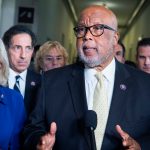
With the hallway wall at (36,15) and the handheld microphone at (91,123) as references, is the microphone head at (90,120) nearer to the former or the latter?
the handheld microphone at (91,123)

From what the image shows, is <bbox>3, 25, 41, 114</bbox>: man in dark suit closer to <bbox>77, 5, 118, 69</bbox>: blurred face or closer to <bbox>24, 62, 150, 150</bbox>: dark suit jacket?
<bbox>24, 62, 150, 150</bbox>: dark suit jacket

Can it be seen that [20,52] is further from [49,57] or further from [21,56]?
[49,57]

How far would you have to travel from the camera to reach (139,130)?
2.31 m

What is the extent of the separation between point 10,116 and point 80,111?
523 mm

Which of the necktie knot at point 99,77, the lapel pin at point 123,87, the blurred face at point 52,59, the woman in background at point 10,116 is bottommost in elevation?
the woman in background at point 10,116

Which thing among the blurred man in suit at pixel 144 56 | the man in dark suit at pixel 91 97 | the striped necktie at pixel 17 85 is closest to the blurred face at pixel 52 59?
the blurred man in suit at pixel 144 56

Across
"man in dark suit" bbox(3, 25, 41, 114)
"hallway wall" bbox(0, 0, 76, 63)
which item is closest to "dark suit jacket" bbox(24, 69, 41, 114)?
"man in dark suit" bbox(3, 25, 41, 114)

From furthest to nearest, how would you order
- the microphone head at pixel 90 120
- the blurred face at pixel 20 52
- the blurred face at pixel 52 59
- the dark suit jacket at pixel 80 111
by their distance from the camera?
the blurred face at pixel 52 59, the blurred face at pixel 20 52, the dark suit jacket at pixel 80 111, the microphone head at pixel 90 120

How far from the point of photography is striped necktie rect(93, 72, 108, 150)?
2277mm

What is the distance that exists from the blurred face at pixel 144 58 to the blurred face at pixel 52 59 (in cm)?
85

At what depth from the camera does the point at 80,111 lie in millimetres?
2301

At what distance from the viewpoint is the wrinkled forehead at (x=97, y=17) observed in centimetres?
238

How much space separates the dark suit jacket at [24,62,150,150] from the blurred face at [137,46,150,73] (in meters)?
1.47

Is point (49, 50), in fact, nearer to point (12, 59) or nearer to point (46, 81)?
point (12, 59)
